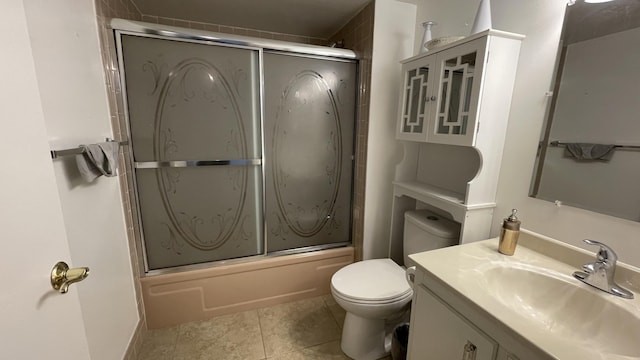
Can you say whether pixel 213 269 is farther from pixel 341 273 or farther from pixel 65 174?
pixel 65 174

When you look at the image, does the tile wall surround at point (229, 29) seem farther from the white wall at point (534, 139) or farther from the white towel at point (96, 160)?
the white wall at point (534, 139)

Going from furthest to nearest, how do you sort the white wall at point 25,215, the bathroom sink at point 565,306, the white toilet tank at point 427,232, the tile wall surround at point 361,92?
the tile wall surround at point 361,92, the white toilet tank at point 427,232, the bathroom sink at point 565,306, the white wall at point 25,215

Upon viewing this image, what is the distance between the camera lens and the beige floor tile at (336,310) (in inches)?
72.2

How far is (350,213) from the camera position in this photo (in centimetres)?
215

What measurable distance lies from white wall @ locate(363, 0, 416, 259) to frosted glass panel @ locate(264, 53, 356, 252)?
237 millimetres

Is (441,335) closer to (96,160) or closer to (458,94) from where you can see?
(458,94)

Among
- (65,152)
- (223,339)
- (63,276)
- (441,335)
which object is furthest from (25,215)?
(223,339)

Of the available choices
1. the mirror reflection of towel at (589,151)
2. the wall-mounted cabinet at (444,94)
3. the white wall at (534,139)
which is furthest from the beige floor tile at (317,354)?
the mirror reflection of towel at (589,151)

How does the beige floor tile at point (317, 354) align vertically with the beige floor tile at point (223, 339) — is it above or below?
above

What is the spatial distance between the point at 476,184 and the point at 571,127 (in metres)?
→ 0.41

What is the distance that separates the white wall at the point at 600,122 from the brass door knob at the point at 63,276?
1635 mm

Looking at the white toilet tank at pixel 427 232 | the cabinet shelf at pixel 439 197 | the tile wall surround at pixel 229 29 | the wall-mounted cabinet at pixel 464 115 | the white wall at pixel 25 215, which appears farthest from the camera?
the tile wall surround at pixel 229 29

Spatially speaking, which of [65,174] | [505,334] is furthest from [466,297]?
[65,174]

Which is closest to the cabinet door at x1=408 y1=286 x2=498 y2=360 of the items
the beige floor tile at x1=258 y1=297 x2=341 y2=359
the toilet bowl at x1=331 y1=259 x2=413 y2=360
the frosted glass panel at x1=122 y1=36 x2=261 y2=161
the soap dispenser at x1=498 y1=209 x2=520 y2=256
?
the toilet bowl at x1=331 y1=259 x2=413 y2=360
